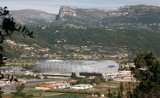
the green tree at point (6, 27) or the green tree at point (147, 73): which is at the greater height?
the green tree at point (6, 27)

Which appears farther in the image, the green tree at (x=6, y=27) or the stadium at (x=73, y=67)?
the stadium at (x=73, y=67)

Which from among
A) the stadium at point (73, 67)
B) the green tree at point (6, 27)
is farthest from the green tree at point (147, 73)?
the stadium at point (73, 67)

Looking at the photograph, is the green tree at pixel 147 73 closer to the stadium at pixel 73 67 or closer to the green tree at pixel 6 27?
the green tree at pixel 6 27

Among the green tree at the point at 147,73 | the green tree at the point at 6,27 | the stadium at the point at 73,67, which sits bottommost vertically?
the stadium at the point at 73,67

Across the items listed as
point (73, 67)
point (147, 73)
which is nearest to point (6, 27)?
point (147, 73)

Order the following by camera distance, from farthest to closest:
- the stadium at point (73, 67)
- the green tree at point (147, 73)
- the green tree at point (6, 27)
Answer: the stadium at point (73, 67) < the green tree at point (147, 73) < the green tree at point (6, 27)

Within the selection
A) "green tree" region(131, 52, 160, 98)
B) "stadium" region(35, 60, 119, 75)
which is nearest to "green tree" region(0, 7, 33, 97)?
"green tree" region(131, 52, 160, 98)

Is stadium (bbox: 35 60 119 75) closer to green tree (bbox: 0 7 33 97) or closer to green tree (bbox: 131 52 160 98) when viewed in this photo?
green tree (bbox: 131 52 160 98)
